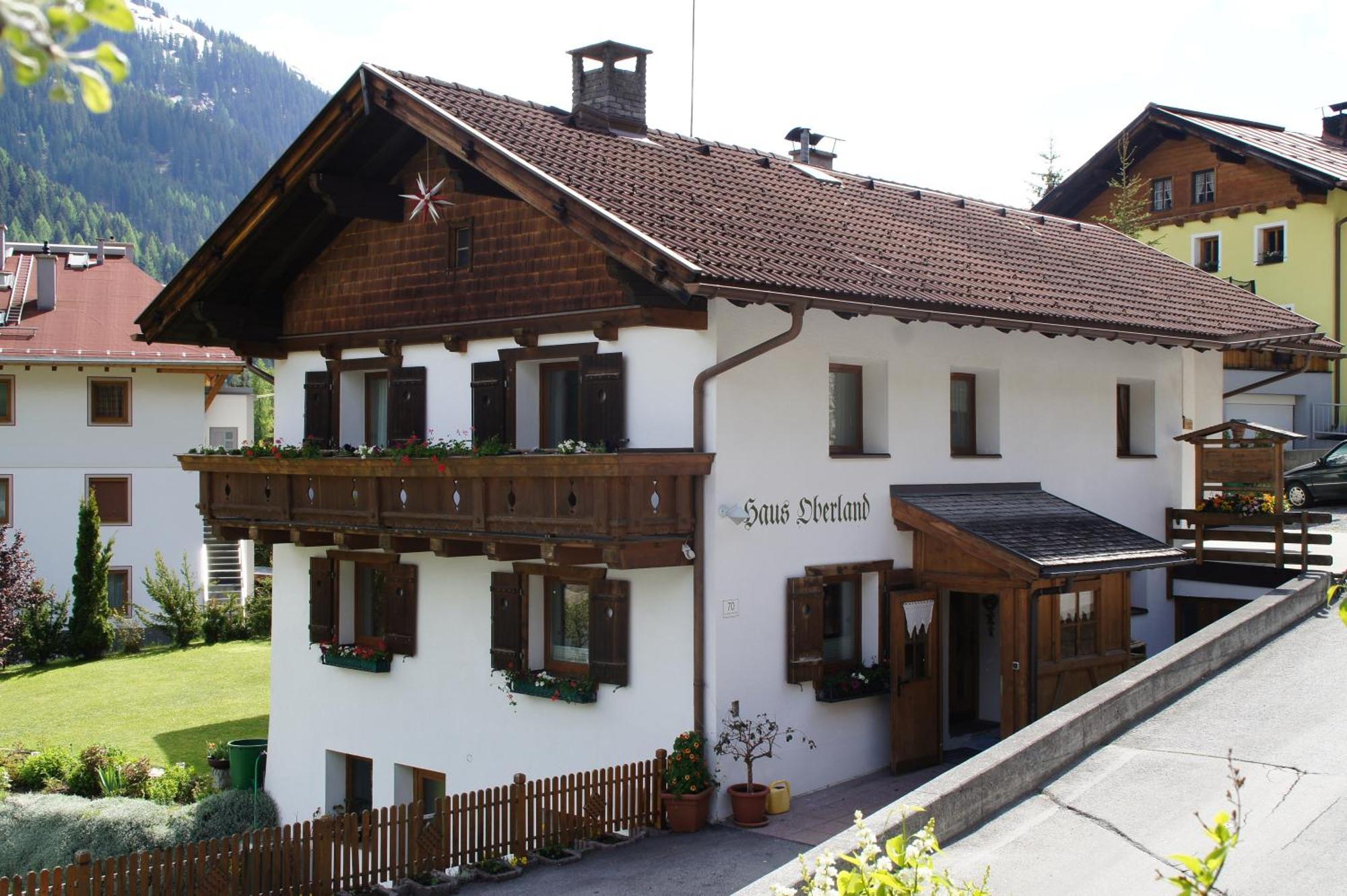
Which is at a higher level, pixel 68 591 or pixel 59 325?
pixel 59 325

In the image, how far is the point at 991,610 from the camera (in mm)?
17297

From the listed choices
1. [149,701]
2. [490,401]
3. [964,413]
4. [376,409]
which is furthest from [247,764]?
[964,413]

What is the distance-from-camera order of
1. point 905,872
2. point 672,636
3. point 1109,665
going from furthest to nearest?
point 1109,665
point 672,636
point 905,872

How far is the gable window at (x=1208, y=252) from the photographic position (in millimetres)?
37656

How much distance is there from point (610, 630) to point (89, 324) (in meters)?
26.8

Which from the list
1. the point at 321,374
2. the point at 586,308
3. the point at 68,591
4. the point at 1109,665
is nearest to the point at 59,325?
the point at 68,591

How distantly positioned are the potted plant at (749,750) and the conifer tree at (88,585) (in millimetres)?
23640

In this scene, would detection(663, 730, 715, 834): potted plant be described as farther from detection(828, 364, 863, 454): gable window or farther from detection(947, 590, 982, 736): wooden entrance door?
detection(947, 590, 982, 736): wooden entrance door

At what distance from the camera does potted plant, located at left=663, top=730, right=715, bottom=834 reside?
12.8 meters

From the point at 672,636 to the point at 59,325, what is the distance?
27541 millimetres

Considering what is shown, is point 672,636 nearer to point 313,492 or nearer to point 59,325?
point 313,492

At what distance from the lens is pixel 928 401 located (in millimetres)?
15453

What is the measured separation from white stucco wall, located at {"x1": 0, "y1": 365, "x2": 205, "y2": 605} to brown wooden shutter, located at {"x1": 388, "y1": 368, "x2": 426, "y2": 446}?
20.1 meters

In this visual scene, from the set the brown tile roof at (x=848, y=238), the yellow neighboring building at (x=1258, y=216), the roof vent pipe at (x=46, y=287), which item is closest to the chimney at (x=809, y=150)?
the brown tile roof at (x=848, y=238)
